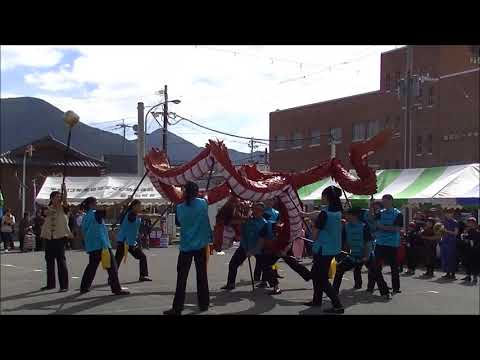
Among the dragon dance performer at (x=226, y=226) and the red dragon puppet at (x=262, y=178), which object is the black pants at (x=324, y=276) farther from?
the dragon dance performer at (x=226, y=226)

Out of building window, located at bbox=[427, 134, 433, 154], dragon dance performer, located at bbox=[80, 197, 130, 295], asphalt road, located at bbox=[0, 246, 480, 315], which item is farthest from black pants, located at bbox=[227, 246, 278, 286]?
building window, located at bbox=[427, 134, 433, 154]

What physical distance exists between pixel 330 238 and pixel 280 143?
37498mm

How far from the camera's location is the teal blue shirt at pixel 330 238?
8.24 m

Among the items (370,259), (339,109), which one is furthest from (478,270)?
(339,109)

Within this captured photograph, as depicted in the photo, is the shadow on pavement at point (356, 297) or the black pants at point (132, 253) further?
the black pants at point (132, 253)

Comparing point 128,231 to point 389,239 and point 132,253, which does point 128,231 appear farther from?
point 389,239

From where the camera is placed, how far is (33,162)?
103 ft

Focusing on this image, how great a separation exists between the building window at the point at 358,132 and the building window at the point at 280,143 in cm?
605

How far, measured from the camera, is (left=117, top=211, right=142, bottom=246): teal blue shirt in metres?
11.0

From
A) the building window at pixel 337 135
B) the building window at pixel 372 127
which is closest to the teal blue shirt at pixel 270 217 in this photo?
the building window at pixel 372 127

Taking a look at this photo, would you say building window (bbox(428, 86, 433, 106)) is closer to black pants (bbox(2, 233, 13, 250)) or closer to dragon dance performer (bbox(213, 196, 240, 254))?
black pants (bbox(2, 233, 13, 250))

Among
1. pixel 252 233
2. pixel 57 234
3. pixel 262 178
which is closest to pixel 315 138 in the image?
pixel 262 178

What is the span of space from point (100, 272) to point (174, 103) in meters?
16.7
